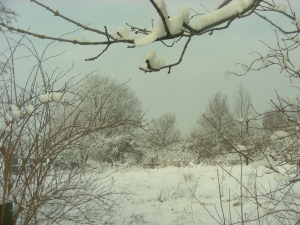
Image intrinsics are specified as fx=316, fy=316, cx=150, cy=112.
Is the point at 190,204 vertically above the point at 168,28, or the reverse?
the point at 168,28

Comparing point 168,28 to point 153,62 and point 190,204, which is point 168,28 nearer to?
point 153,62

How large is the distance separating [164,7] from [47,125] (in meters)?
2.44

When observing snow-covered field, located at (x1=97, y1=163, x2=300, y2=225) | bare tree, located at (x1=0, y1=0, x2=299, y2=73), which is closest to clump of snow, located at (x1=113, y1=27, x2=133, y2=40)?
bare tree, located at (x1=0, y1=0, x2=299, y2=73)

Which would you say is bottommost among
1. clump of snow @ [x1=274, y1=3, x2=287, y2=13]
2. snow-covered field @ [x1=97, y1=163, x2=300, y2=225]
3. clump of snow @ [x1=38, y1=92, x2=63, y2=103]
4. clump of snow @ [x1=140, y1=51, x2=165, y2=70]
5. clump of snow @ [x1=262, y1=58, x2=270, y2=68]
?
snow-covered field @ [x1=97, y1=163, x2=300, y2=225]

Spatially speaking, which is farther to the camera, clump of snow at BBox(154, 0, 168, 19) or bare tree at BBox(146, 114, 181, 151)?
bare tree at BBox(146, 114, 181, 151)

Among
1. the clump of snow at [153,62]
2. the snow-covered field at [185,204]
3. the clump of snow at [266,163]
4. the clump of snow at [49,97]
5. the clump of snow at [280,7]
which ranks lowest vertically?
the snow-covered field at [185,204]

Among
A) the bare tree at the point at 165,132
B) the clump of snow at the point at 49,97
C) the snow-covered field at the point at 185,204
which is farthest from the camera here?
the bare tree at the point at 165,132

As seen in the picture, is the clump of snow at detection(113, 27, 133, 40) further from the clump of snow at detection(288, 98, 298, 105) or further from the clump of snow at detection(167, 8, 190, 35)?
the clump of snow at detection(288, 98, 298, 105)

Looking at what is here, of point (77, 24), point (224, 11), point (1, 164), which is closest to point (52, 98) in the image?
point (1, 164)

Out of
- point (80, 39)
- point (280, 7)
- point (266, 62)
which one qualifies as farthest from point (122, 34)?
point (266, 62)

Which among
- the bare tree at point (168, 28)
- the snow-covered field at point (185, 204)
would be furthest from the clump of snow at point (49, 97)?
the snow-covered field at point (185, 204)

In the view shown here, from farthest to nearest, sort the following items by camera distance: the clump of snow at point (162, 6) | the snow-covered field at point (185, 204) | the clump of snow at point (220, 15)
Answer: the snow-covered field at point (185, 204), the clump of snow at point (220, 15), the clump of snow at point (162, 6)

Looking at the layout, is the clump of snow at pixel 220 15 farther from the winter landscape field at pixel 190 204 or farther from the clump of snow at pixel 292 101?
the winter landscape field at pixel 190 204

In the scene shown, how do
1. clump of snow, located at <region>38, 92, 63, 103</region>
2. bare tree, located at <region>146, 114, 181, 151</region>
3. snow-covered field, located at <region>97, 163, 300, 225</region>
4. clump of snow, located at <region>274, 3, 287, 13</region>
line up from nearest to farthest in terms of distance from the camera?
clump of snow, located at <region>38, 92, 63, 103</region>, clump of snow, located at <region>274, 3, 287, 13</region>, snow-covered field, located at <region>97, 163, 300, 225</region>, bare tree, located at <region>146, 114, 181, 151</region>
